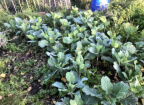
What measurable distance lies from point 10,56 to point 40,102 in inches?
53.2

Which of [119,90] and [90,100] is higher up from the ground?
[119,90]

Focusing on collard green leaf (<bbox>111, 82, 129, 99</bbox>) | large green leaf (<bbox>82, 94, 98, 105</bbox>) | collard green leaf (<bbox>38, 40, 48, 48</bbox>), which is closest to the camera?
collard green leaf (<bbox>111, 82, 129, 99</bbox>)

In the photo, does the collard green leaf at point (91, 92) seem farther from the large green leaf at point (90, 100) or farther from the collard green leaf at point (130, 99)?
the collard green leaf at point (130, 99)

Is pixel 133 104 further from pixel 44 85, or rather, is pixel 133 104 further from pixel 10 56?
pixel 10 56

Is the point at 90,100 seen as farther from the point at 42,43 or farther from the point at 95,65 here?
the point at 42,43

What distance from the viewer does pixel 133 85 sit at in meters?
1.31

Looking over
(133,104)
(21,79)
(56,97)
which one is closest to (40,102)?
(56,97)

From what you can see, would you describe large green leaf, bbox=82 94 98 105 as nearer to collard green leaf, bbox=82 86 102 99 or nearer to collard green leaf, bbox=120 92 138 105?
collard green leaf, bbox=82 86 102 99

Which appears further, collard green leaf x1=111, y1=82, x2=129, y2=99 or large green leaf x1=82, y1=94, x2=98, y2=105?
large green leaf x1=82, y1=94, x2=98, y2=105

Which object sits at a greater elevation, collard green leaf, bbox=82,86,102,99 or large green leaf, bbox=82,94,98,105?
collard green leaf, bbox=82,86,102,99

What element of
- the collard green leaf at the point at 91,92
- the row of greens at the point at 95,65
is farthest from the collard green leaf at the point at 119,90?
the collard green leaf at the point at 91,92

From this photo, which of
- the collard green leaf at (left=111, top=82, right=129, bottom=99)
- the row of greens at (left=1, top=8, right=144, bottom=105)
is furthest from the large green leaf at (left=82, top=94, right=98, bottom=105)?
the collard green leaf at (left=111, top=82, right=129, bottom=99)

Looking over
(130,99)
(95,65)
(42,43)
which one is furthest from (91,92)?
(42,43)

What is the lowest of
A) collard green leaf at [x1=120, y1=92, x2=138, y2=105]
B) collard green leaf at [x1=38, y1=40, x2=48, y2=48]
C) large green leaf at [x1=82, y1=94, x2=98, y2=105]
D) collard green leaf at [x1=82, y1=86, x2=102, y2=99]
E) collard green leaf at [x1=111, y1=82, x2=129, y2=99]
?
large green leaf at [x1=82, y1=94, x2=98, y2=105]
